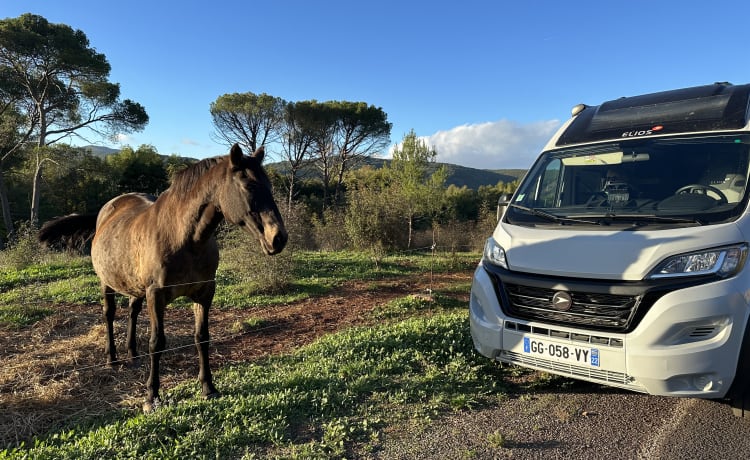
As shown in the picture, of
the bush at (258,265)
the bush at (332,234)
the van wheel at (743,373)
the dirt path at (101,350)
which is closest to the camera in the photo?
the van wheel at (743,373)

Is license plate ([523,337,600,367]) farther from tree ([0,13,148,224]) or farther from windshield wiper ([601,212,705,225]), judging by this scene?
tree ([0,13,148,224])

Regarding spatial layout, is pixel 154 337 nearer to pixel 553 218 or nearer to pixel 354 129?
pixel 553 218

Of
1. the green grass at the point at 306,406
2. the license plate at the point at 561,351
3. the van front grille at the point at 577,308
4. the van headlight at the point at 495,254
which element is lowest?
the green grass at the point at 306,406

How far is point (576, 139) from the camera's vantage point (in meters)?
4.09

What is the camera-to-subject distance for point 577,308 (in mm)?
2859

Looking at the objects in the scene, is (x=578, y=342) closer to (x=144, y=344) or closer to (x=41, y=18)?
(x=144, y=344)

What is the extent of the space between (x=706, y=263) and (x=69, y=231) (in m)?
6.99

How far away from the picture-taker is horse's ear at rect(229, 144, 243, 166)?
10.1ft

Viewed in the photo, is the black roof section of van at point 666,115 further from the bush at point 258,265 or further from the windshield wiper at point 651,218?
the bush at point 258,265

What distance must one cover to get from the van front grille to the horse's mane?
8.84 ft

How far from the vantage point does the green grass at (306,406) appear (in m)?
2.63

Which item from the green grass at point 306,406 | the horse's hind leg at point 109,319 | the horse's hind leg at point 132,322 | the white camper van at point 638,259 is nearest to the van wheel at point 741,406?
the white camper van at point 638,259

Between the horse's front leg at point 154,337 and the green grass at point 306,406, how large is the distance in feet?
0.50

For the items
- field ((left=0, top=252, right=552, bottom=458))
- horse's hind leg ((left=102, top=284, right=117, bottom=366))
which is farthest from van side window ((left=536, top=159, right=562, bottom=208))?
horse's hind leg ((left=102, top=284, right=117, bottom=366))
